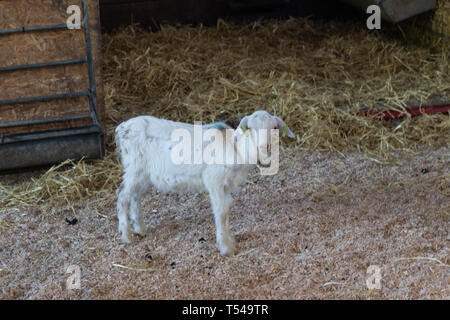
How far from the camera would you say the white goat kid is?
3.77 meters

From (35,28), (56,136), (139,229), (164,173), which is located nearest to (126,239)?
(139,229)

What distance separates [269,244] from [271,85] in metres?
2.74

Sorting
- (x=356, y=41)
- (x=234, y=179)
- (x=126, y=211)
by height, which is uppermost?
(x=356, y=41)

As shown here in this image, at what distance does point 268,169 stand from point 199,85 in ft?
5.90

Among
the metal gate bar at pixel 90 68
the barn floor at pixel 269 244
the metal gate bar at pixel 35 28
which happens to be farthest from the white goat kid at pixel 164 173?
the metal gate bar at pixel 35 28

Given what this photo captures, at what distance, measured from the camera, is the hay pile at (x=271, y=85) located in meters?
5.40

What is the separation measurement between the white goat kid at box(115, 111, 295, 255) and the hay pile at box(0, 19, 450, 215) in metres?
0.77

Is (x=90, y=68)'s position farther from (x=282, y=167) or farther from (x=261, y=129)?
(x=261, y=129)

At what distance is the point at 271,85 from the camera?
6340mm

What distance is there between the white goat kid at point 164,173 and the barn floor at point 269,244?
0.65 feet

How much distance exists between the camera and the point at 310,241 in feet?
13.0
